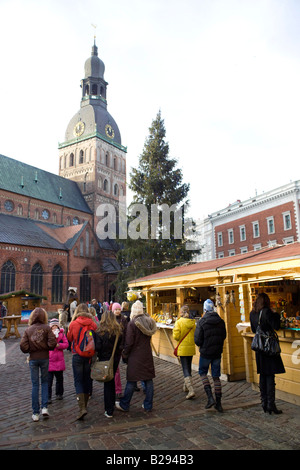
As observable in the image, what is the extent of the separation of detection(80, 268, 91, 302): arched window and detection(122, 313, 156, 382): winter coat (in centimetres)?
3132

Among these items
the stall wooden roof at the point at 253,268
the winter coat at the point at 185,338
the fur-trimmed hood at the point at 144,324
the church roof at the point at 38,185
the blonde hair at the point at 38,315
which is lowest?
the winter coat at the point at 185,338

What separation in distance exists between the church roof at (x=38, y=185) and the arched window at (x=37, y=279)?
1069cm

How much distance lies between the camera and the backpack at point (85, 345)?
17.1 feet

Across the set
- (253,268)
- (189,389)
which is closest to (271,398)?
(189,389)

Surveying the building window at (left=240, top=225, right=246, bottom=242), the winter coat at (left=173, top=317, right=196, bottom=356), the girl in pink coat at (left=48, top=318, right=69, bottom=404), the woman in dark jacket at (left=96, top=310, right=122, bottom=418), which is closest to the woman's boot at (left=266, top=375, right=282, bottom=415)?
the winter coat at (left=173, top=317, right=196, bottom=356)

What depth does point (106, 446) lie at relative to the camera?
403cm

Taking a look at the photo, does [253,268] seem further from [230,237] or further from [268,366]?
[230,237]

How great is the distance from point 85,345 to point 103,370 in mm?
495

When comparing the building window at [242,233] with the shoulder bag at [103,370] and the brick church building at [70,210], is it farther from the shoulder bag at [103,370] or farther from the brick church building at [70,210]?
the shoulder bag at [103,370]

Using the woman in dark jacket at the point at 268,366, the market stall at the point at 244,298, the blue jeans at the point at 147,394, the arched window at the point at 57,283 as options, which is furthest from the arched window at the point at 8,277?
the woman in dark jacket at the point at 268,366

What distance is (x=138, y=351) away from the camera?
17.8ft
